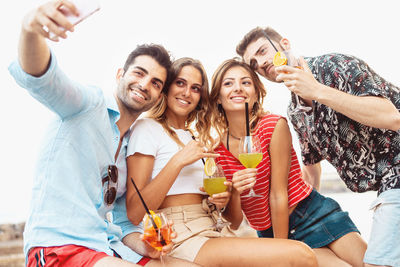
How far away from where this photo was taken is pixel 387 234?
6.20 feet

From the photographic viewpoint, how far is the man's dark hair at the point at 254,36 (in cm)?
261

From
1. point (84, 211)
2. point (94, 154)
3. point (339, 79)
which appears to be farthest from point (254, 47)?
point (84, 211)

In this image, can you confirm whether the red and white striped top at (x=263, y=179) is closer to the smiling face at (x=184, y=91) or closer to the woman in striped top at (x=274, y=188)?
the woman in striped top at (x=274, y=188)

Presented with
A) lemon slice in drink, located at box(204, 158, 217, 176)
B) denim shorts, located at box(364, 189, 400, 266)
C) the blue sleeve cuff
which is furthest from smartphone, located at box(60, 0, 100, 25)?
denim shorts, located at box(364, 189, 400, 266)

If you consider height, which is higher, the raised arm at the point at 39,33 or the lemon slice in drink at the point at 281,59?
the raised arm at the point at 39,33

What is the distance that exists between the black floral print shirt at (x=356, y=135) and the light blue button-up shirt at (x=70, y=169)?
4.35 feet

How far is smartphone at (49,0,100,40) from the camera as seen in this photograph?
108cm

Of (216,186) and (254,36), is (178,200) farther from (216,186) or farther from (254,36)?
(254,36)

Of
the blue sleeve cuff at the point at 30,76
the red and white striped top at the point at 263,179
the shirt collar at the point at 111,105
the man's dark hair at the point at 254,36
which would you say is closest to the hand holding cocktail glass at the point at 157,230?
the shirt collar at the point at 111,105

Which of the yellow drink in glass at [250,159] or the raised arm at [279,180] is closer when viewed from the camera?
the yellow drink in glass at [250,159]

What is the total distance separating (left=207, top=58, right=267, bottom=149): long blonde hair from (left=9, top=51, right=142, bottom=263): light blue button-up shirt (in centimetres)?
99

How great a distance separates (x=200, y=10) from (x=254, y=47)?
956 cm

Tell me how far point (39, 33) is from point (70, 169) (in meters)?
0.64

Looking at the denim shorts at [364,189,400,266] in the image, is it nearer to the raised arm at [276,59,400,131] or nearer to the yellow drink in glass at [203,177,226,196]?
the raised arm at [276,59,400,131]
